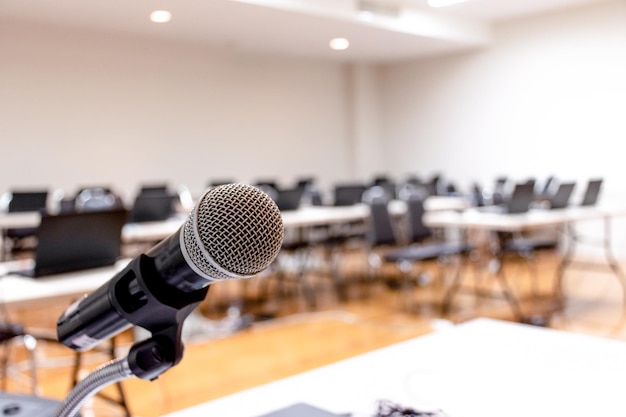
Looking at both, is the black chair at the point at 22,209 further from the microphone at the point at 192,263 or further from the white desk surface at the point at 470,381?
the microphone at the point at 192,263

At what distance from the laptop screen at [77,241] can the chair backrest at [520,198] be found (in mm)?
3216

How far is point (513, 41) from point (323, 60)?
2794mm

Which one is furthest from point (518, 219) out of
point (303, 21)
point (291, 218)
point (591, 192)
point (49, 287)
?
point (303, 21)

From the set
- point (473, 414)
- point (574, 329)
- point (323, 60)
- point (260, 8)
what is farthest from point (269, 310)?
point (323, 60)

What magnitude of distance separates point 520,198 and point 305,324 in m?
1.91

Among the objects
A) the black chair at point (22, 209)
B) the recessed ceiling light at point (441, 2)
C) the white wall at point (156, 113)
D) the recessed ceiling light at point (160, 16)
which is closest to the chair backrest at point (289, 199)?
the black chair at point (22, 209)

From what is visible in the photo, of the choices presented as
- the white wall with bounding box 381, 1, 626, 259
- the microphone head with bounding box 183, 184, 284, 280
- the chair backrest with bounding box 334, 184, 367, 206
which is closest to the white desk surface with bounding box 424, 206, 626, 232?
the chair backrest with bounding box 334, 184, 367, 206

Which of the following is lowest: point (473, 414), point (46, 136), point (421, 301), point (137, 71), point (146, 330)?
point (421, 301)

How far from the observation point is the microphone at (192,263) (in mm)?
642

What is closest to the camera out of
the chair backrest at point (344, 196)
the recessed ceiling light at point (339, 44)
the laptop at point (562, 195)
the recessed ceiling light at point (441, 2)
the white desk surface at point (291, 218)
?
the white desk surface at point (291, 218)

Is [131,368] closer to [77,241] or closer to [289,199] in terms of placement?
[77,241]

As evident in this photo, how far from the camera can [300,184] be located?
8.04 meters

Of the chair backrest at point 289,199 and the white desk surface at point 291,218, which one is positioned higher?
the chair backrest at point 289,199

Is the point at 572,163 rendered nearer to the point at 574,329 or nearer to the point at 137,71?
the point at 574,329
